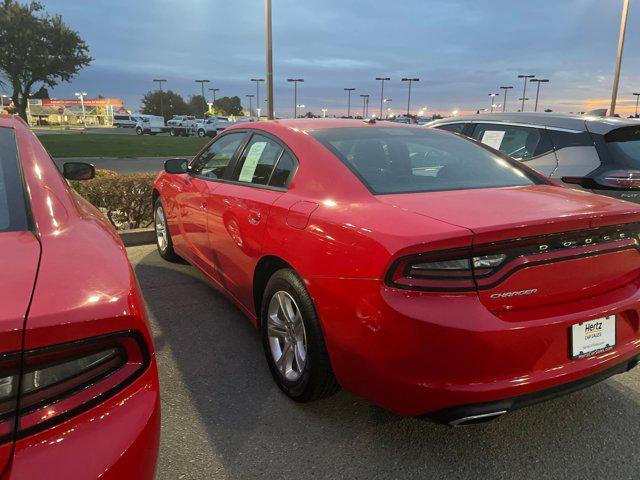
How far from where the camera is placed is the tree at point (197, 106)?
103m

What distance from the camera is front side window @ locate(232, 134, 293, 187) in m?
3.01

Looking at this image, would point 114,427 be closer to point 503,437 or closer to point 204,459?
point 204,459

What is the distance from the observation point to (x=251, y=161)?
3.44 meters

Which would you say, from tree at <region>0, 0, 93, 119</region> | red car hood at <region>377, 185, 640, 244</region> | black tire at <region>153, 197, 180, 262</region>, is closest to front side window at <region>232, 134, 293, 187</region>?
red car hood at <region>377, 185, 640, 244</region>

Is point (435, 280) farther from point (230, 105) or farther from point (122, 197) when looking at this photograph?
point (230, 105)

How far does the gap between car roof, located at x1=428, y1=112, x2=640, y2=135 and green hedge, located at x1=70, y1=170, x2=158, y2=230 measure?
4.46 m

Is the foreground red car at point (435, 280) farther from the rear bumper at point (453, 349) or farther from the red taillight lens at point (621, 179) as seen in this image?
the red taillight lens at point (621, 179)

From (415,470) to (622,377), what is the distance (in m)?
1.69

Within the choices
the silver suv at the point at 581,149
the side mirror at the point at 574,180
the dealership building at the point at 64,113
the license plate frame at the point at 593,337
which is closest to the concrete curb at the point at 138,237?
the silver suv at the point at 581,149

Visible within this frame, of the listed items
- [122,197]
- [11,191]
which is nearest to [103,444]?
[11,191]

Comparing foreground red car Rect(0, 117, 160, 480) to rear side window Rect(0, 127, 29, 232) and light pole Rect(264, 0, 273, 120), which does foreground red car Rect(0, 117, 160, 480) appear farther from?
light pole Rect(264, 0, 273, 120)

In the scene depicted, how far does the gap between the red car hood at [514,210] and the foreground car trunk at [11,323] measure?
59.2 inches

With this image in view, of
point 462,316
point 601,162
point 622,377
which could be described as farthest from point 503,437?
point 601,162

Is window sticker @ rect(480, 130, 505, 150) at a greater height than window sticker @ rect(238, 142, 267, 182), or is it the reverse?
window sticker @ rect(480, 130, 505, 150)
